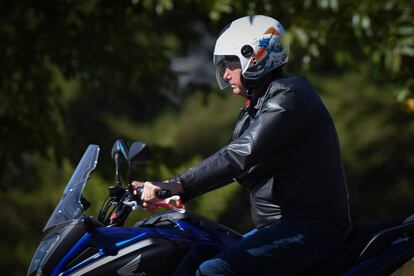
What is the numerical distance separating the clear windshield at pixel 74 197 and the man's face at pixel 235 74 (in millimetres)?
663

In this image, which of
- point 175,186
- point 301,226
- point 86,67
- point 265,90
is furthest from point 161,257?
point 86,67

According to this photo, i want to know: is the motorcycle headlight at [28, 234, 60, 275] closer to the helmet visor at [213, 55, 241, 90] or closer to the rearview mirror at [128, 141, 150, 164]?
the rearview mirror at [128, 141, 150, 164]

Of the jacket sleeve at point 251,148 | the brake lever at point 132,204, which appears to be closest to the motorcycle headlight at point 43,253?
the brake lever at point 132,204

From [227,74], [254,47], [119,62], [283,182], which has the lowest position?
[119,62]

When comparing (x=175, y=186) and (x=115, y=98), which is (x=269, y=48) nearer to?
(x=175, y=186)

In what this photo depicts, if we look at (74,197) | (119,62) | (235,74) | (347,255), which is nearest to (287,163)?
(347,255)

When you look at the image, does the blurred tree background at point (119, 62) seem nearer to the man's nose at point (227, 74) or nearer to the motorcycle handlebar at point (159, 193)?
the man's nose at point (227, 74)

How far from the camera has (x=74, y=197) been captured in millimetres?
4523

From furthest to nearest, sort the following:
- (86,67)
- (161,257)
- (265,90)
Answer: (86,67) < (265,90) < (161,257)

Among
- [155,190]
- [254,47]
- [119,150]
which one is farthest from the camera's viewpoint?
[254,47]

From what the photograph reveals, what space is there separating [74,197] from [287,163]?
87 centimetres

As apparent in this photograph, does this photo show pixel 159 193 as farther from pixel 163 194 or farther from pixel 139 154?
pixel 139 154

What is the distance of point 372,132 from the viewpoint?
20.1m

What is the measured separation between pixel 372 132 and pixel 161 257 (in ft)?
52.8
